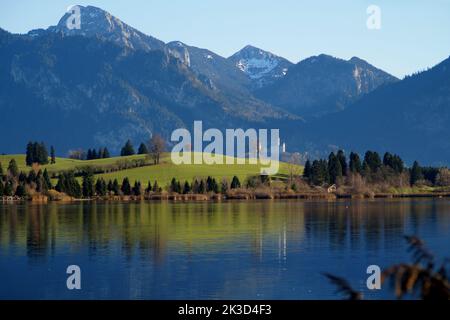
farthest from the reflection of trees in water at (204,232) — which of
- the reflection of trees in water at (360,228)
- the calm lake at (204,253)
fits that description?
the calm lake at (204,253)

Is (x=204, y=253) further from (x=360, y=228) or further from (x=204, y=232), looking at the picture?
(x=360, y=228)

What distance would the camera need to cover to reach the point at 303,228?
93.9 metres

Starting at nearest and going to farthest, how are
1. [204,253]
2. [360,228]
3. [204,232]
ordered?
[204,253], [204,232], [360,228]

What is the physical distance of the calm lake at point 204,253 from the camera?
49.5 m

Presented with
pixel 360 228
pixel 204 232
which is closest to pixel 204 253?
pixel 204 232

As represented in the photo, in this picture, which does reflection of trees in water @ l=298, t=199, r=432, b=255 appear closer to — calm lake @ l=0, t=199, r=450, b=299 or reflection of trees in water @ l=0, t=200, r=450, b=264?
reflection of trees in water @ l=0, t=200, r=450, b=264

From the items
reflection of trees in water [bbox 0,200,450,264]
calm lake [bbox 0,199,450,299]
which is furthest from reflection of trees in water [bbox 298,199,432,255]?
calm lake [bbox 0,199,450,299]

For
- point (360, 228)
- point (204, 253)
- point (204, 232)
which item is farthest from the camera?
point (360, 228)

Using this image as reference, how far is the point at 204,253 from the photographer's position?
221 ft

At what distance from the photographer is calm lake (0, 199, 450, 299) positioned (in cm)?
4947

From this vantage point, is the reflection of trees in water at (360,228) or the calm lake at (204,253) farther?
the reflection of trees in water at (360,228)

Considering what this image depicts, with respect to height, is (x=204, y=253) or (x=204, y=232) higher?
(x=204, y=232)

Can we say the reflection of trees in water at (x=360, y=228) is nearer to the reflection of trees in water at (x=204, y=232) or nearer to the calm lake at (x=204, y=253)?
the reflection of trees in water at (x=204, y=232)
